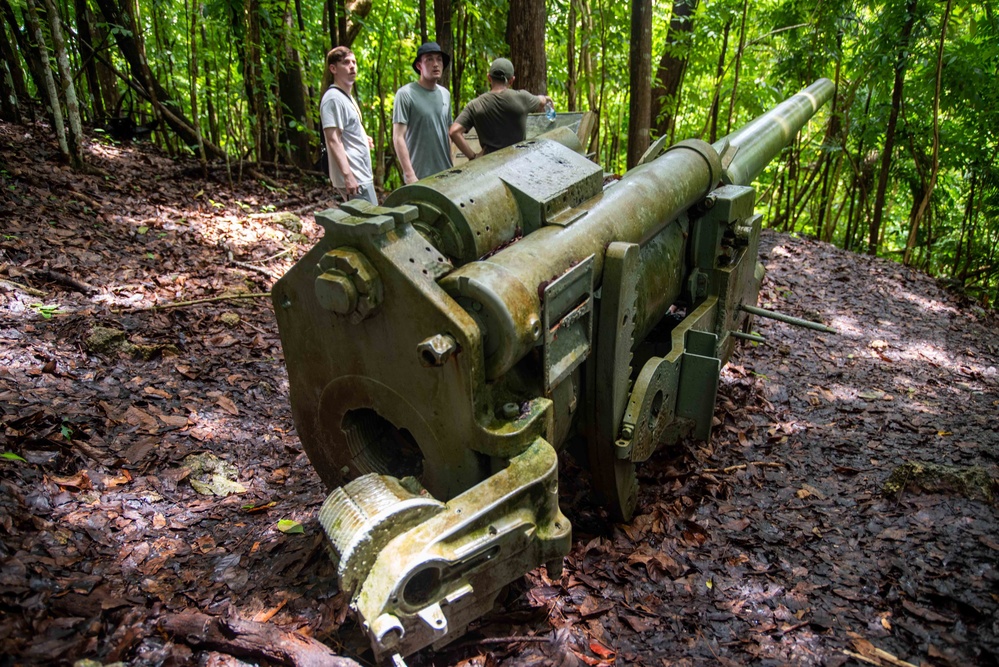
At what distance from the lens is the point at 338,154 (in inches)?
220

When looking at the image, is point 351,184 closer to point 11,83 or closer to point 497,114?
point 497,114

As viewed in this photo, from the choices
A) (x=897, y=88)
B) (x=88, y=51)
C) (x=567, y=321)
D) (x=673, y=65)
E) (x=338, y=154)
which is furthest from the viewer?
(x=673, y=65)

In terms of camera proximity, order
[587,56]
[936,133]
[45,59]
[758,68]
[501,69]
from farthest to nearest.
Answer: [758,68]
[587,56]
[936,133]
[45,59]
[501,69]

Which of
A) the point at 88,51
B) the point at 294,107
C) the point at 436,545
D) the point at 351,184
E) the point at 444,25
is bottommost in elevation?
the point at 436,545

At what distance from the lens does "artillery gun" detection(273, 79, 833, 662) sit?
2.32 metres

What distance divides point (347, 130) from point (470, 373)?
405 cm

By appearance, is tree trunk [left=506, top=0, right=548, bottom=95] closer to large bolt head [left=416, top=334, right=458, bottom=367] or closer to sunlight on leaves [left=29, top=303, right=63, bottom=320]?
sunlight on leaves [left=29, top=303, right=63, bottom=320]

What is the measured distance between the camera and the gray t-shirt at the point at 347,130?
219 inches

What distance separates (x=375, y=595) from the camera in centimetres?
210

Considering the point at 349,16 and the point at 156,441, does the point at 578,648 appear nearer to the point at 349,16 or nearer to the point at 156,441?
the point at 156,441

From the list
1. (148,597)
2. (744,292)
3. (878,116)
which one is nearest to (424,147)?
(744,292)

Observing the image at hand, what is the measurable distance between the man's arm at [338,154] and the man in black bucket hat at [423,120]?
0.44 metres

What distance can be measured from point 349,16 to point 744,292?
6937 millimetres

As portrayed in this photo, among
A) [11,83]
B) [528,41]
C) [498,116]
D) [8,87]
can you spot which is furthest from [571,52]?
[11,83]
